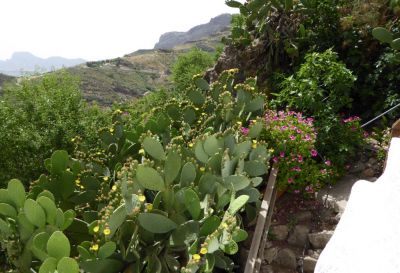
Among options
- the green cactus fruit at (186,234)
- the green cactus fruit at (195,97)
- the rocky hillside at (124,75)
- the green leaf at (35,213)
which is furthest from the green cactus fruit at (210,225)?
the rocky hillside at (124,75)

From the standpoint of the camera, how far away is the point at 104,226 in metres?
2.22

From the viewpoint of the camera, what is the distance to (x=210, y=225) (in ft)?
7.70

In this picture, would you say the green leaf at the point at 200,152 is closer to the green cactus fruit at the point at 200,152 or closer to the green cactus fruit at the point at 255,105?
the green cactus fruit at the point at 200,152

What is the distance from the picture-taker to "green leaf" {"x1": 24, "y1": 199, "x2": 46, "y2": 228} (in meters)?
2.24

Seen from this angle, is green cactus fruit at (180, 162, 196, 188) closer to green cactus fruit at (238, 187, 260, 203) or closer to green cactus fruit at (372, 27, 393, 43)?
green cactus fruit at (238, 187, 260, 203)

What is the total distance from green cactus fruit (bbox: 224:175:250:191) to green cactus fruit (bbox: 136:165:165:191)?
20.5 inches

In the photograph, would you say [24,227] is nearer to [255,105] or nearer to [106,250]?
[106,250]

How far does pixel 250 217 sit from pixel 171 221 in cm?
81

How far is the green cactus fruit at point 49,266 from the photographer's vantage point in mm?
1860

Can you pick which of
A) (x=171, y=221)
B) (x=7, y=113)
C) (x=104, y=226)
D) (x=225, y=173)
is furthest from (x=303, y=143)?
(x=7, y=113)

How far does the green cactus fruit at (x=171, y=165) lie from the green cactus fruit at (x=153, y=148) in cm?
21

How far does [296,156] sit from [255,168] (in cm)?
64

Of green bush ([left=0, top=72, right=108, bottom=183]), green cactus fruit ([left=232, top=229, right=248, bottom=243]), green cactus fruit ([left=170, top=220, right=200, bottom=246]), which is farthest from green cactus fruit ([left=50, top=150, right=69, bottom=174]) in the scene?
green bush ([left=0, top=72, right=108, bottom=183])

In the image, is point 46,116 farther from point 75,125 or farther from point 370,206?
point 370,206
